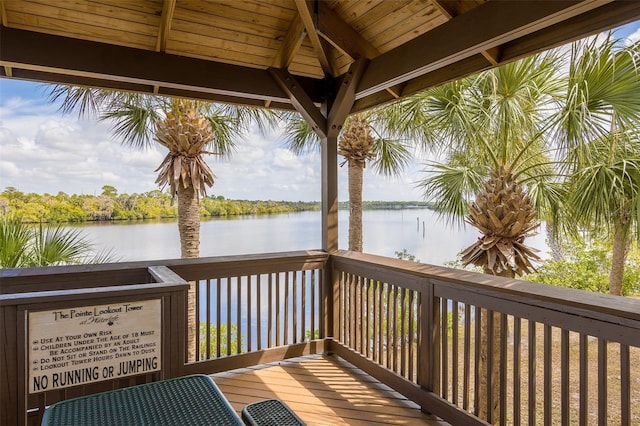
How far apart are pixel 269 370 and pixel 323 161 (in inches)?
81.8

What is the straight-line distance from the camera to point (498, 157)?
4.62 metres

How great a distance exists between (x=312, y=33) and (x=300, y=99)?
656mm

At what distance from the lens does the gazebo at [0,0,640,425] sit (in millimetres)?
1882

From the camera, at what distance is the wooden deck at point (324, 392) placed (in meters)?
2.68

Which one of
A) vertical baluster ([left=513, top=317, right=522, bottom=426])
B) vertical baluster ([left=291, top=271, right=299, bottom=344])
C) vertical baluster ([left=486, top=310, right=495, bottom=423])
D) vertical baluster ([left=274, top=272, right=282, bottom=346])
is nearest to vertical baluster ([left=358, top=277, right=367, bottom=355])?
vertical baluster ([left=291, top=271, right=299, bottom=344])

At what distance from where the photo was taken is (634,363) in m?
5.05

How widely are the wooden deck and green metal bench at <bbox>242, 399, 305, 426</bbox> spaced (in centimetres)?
108

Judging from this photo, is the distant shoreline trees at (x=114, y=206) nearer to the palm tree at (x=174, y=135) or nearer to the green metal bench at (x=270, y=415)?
the palm tree at (x=174, y=135)

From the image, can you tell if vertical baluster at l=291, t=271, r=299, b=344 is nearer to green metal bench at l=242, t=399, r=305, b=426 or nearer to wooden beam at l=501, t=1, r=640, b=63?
green metal bench at l=242, t=399, r=305, b=426

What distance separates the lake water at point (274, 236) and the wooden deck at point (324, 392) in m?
3.17

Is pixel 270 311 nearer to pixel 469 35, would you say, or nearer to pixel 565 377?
pixel 565 377

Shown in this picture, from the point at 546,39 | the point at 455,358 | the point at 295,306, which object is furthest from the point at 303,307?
the point at 546,39

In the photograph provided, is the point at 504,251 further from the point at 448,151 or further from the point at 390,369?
the point at 390,369

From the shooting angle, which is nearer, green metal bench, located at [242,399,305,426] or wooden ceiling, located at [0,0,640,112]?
green metal bench, located at [242,399,305,426]
